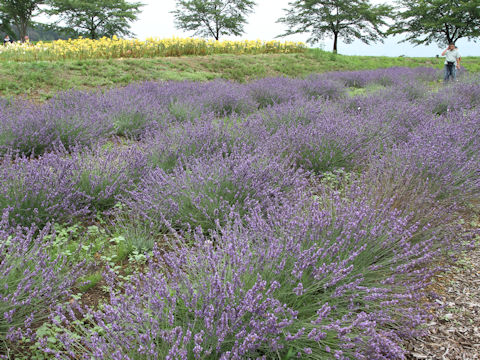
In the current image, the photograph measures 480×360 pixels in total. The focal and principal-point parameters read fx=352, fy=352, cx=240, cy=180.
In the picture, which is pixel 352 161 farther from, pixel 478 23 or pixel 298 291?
pixel 478 23

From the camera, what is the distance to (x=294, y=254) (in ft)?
5.59

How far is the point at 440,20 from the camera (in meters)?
23.4

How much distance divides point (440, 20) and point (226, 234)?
27.5 meters

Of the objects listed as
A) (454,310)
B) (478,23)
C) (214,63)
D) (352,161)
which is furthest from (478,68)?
(454,310)

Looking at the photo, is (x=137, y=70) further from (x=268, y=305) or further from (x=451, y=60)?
(x=268, y=305)

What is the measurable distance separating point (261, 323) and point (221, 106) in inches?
218

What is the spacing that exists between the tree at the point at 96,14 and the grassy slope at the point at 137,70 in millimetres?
17912

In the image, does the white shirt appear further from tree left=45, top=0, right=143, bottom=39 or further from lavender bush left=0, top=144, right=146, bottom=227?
tree left=45, top=0, right=143, bottom=39

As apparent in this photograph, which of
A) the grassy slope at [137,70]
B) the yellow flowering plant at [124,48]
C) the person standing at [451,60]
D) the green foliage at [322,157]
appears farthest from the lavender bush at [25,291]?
the person standing at [451,60]

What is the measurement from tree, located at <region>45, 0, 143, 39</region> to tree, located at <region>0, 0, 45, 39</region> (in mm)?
2072

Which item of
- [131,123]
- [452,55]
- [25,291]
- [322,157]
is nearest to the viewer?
[25,291]

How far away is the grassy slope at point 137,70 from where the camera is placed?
7.63 meters

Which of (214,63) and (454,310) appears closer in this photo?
(454,310)

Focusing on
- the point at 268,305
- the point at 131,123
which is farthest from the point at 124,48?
the point at 268,305
